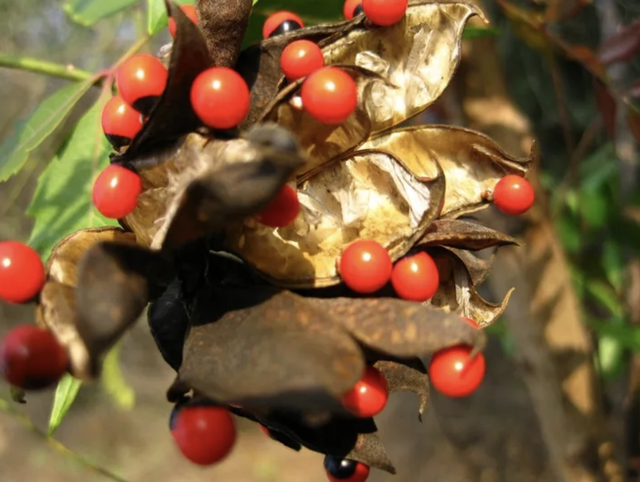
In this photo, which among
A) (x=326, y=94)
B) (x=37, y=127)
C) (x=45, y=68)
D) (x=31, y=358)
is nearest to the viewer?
(x=31, y=358)

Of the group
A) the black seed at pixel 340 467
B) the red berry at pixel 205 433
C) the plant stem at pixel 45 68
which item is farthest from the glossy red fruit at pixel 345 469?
the plant stem at pixel 45 68

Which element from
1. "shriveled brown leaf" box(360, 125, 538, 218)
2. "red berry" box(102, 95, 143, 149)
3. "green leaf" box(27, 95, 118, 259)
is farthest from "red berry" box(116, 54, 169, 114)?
"green leaf" box(27, 95, 118, 259)

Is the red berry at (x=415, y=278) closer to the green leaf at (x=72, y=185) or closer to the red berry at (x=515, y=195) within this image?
the red berry at (x=515, y=195)

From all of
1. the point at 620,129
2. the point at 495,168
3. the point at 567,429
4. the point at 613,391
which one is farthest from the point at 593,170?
the point at 495,168

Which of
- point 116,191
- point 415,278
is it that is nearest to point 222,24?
point 116,191

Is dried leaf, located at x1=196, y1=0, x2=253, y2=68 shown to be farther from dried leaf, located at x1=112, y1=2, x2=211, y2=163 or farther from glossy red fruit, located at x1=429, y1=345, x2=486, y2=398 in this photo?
glossy red fruit, located at x1=429, y1=345, x2=486, y2=398

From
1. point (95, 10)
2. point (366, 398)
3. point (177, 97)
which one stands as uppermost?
point (177, 97)

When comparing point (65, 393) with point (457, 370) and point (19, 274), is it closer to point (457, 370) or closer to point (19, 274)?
point (19, 274)

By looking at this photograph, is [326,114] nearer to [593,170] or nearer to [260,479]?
[593,170]
